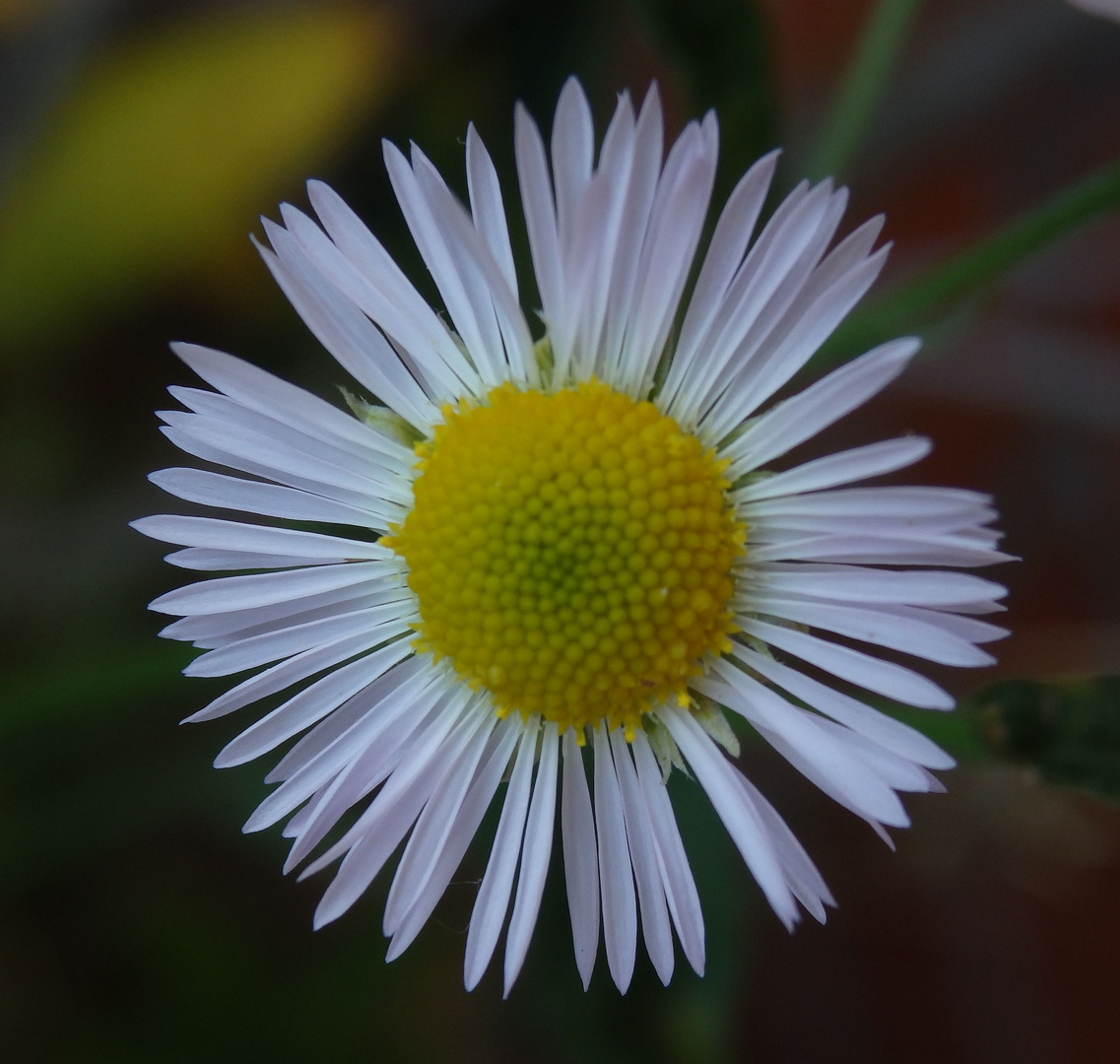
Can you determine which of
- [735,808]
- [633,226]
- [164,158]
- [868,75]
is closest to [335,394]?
[164,158]

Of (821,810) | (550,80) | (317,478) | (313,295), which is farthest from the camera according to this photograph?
(821,810)

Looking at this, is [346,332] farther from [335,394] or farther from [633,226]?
[335,394]

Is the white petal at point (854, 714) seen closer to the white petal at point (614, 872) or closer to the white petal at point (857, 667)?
the white petal at point (857, 667)

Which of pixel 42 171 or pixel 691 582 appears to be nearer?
pixel 691 582

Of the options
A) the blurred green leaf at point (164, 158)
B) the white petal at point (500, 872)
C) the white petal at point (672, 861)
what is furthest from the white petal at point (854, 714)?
the blurred green leaf at point (164, 158)

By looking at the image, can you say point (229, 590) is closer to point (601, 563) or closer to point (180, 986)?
point (601, 563)

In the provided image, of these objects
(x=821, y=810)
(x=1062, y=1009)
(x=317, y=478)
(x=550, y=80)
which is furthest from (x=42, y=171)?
(x=1062, y=1009)

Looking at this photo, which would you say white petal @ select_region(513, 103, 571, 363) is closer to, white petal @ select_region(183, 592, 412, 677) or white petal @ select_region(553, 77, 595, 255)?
white petal @ select_region(553, 77, 595, 255)
